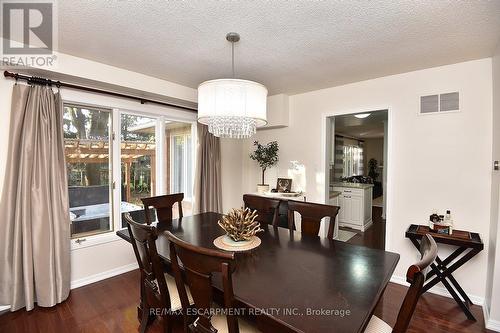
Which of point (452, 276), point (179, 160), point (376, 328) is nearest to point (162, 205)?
point (179, 160)

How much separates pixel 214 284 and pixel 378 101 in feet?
9.41

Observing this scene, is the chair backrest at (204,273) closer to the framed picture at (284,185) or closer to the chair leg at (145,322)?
the chair leg at (145,322)

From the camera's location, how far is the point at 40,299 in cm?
229

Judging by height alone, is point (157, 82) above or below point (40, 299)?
above

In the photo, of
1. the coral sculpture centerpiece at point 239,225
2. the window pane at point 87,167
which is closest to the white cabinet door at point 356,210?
the coral sculpture centerpiece at point 239,225

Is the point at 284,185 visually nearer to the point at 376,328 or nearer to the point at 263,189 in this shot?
the point at 263,189

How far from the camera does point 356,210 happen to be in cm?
492

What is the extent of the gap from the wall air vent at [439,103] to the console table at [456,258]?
1282 mm

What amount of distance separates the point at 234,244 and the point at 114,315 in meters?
1.42

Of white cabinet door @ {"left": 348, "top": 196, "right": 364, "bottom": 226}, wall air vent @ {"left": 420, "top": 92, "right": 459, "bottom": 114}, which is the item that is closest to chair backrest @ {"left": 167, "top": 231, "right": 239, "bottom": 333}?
wall air vent @ {"left": 420, "top": 92, "right": 459, "bottom": 114}

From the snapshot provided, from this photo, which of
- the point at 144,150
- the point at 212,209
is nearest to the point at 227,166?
the point at 212,209

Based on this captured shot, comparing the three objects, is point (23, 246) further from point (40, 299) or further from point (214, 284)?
point (214, 284)

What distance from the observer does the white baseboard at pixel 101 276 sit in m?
2.70

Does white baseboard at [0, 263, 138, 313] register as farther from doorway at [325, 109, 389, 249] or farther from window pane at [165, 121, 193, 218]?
doorway at [325, 109, 389, 249]
